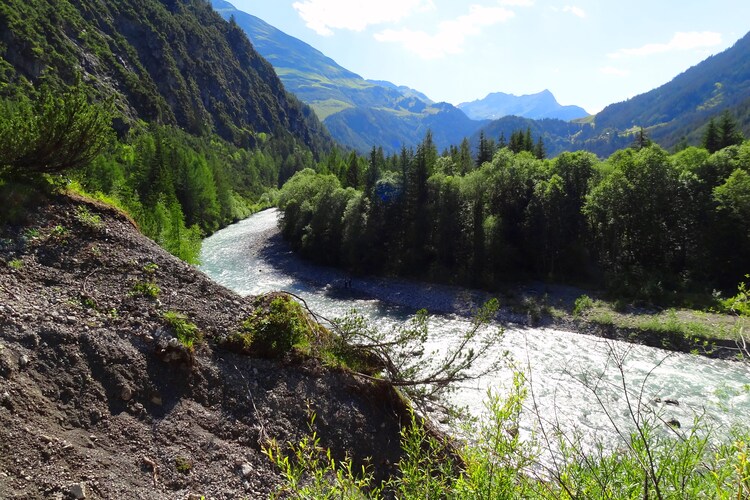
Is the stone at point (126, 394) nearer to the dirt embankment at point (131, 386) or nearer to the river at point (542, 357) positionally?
the dirt embankment at point (131, 386)

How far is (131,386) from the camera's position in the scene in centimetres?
719

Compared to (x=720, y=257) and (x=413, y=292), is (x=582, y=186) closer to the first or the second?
(x=720, y=257)

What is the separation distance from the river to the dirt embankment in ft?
13.0

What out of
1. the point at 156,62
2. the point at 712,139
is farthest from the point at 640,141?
the point at 156,62

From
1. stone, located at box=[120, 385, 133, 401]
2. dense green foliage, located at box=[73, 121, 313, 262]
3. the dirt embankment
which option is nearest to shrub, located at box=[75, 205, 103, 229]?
the dirt embankment

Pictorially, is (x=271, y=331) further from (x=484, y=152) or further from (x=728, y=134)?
(x=728, y=134)

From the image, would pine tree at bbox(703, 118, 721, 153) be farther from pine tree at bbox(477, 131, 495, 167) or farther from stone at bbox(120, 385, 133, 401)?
stone at bbox(120, 385, 133, 401)

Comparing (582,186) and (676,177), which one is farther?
(582,186)

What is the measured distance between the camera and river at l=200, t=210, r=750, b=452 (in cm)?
1658

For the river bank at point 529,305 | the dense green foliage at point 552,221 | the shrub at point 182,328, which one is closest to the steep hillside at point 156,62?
the river bank at point 529,305

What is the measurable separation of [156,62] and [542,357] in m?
135

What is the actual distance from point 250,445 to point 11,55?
303 ft

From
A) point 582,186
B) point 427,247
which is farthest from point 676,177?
point 427,247

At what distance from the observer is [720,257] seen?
35.8 metres
